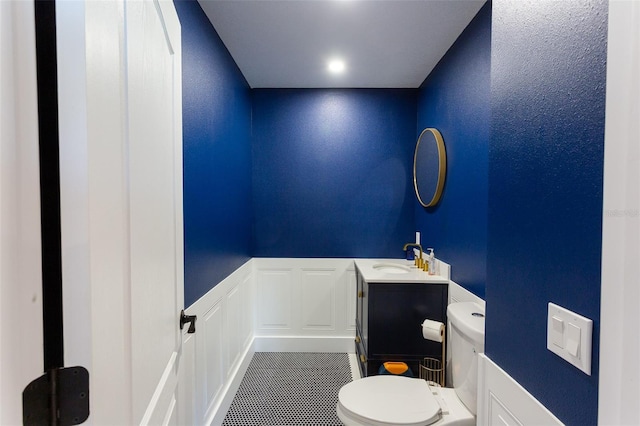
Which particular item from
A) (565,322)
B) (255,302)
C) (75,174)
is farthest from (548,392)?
(255,302)

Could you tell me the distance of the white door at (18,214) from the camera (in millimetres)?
373

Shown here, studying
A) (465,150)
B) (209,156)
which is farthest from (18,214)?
(465,150)

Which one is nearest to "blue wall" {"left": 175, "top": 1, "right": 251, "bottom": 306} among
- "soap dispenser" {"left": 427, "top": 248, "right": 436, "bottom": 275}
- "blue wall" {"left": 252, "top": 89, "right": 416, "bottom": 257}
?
"blue wall" {"left": 252, "top": 89, "right": 416, "bottom": 257}

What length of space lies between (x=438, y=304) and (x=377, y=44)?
1841mm

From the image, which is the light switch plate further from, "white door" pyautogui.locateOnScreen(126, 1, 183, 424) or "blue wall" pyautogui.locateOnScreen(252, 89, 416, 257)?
"blue wall" pyautogui.locateOnScreen(252, 89, 416, 257)

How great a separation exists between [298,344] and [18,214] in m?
2.89

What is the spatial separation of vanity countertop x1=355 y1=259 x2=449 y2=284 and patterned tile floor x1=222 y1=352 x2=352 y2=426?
34.7 inches

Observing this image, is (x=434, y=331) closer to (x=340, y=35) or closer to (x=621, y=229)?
(x=621, y=229)

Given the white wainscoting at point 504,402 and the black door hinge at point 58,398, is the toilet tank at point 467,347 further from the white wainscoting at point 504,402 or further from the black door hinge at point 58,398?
the black door hinge at point 58,398

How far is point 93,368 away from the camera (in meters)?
0.49

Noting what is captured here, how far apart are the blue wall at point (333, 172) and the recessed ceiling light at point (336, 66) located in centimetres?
39

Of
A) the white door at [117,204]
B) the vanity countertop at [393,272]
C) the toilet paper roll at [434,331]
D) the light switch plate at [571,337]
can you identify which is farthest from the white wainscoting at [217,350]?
the toilet paper roll at [434,331]

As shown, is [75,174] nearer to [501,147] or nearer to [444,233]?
[501,147]

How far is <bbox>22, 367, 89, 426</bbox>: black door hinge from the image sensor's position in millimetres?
408
